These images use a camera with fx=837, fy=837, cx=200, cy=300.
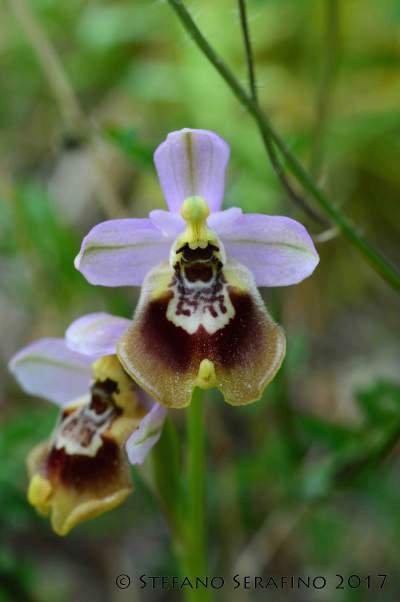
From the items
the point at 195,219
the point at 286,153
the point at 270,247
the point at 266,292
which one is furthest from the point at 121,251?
the point at 266,292

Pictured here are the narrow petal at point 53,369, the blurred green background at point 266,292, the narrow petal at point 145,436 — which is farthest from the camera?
the blurred green background at point 266,292

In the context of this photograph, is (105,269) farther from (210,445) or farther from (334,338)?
(334,338)

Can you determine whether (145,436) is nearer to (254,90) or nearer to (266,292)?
(254,90)

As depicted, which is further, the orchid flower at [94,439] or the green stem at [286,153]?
the orchid flower at [94,439]

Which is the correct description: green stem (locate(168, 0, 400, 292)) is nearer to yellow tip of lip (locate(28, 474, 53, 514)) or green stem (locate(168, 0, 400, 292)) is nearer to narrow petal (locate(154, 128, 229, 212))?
narrow petal (locate(154, 128, 229, 212))

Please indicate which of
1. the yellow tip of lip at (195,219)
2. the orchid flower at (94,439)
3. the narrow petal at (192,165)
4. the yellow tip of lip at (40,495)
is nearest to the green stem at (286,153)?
the narrow petal at (192,165)

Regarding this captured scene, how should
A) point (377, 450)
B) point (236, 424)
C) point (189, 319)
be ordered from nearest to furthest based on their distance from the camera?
point (189, 319) → point (377, 450) → point (236, 424)

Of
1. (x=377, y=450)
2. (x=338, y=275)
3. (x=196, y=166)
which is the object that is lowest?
(x=338, y=275)

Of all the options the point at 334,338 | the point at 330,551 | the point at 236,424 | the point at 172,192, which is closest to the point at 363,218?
the point at 334,338

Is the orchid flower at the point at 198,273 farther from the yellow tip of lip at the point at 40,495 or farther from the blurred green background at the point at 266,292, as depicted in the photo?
the yellow tip of lip at the point at 40,495
